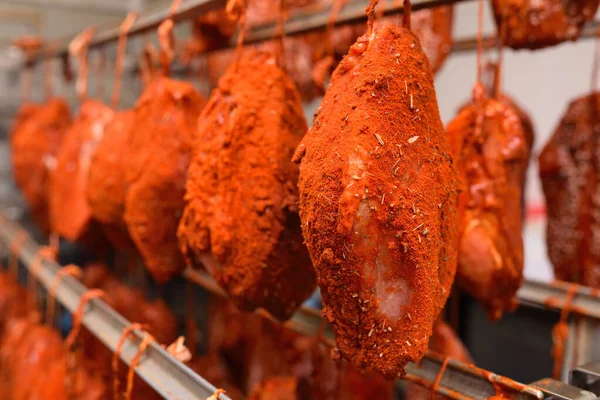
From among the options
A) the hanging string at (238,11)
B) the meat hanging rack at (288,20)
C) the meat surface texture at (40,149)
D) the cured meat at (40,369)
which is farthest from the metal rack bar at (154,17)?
the cured meat at (40,369)

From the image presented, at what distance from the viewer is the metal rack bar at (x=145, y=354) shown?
3.13 feet

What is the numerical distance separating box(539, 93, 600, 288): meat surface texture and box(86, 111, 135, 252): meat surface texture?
3.53 feet

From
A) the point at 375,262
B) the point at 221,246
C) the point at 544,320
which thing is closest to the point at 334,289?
the point at 375,262

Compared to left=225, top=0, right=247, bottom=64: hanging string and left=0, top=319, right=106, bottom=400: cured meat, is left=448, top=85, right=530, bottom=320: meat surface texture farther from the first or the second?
left=0, top=319, right=106, bottom=400: cured meat

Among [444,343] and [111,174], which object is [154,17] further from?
[444,343]

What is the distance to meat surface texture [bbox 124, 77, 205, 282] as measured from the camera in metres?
1.21

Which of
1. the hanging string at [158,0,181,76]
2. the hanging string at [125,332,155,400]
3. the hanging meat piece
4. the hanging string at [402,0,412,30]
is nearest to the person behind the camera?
the hanging string at [402,0,412,30]

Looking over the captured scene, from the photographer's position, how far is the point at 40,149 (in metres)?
2.23

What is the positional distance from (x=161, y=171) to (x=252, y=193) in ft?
1.06

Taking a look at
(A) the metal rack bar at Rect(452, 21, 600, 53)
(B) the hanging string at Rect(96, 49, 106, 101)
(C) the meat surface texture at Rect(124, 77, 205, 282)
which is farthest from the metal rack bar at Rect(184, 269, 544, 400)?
(B) the hanging string at Rect(96, 49, 106, 101)

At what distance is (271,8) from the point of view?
228 centimetres

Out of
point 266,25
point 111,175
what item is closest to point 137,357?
point 111,175

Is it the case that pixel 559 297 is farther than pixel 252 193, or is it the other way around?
pixel 559 297

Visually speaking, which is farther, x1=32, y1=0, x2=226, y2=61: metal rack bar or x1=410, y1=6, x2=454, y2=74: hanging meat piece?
x1=410, y1=6, x2=454, y2=74: hanging meat piece
